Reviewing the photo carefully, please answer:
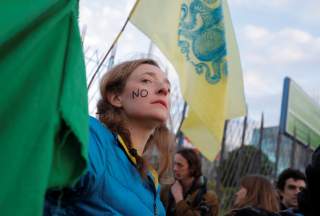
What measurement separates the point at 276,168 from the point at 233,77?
453 centimetres

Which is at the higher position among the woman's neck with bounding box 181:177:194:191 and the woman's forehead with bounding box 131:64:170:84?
the woman's forehead with bounding box 131:64:170:84

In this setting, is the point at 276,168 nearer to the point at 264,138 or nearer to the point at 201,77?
the point at 264,138

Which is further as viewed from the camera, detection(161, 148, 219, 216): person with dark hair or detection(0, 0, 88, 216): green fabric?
detection(161, 148, 219, 216): person with dark hair

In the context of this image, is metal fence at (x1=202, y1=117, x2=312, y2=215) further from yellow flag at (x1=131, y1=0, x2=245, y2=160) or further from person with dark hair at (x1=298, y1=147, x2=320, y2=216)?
person with dark hair at (x1=298, y1=147, x2=320, y2=216)

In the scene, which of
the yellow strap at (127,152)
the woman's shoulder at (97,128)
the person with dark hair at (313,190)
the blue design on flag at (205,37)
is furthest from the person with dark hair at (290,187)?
the woman's shoulder at (97,128)

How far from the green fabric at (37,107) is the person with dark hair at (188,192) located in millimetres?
2498

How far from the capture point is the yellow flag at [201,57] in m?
3.15

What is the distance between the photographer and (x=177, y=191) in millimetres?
3693

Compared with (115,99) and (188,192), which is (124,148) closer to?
(115,99)

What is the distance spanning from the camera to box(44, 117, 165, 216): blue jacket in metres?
1.49

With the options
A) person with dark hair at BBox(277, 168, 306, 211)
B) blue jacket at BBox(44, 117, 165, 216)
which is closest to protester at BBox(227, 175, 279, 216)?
person with dark hair at BBox(277, 168, 306, 211)

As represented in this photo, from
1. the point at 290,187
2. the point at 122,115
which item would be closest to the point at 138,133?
the point at 122,115

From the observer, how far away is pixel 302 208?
1.92m

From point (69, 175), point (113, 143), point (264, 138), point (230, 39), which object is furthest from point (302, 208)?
point (264, 138)
